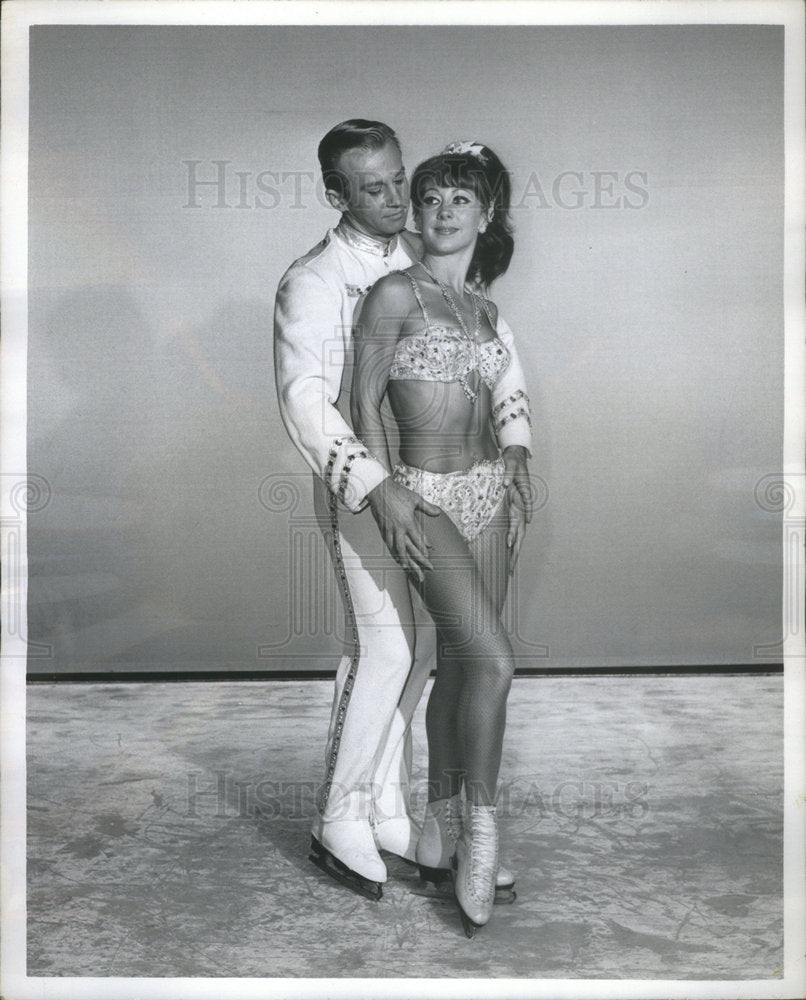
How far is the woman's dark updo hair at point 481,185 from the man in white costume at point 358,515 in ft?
0.30

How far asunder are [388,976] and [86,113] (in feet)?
9.10

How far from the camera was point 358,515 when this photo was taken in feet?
12.5

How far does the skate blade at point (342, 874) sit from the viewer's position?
3.79 meters

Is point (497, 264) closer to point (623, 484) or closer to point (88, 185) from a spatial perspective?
point (623, 484)

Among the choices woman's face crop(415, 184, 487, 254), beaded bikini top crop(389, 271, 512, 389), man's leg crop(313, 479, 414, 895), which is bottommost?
man's leg crop(313, 479, 414, 895)

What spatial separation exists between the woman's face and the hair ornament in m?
0.12

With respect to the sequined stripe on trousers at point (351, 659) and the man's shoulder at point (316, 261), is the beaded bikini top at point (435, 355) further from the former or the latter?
the sequined stripe on trousers at point (351, 659)

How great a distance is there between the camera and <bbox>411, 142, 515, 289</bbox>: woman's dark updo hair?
3.91 meters

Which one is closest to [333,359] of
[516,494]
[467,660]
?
[516,494]
